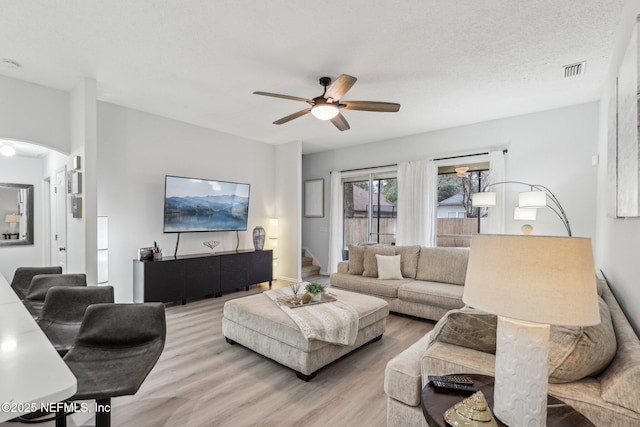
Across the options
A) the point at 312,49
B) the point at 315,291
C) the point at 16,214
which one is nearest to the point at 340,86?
the point at 312,49

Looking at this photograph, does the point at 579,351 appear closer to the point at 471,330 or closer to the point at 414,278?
the point at 471,330

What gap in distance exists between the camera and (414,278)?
4.40m

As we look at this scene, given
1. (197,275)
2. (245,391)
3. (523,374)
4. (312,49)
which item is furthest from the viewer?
(197,275)

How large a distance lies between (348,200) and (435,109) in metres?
2.88

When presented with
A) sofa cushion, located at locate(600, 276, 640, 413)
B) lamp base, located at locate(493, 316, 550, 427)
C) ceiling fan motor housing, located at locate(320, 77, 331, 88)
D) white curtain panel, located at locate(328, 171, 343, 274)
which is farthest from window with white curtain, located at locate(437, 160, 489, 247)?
lamp base, located at locate(493, 316, 550, 427)

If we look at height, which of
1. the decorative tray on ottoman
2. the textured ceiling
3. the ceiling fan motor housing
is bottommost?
the decorative tray on ottoman

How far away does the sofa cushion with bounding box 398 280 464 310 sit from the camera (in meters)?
3.53

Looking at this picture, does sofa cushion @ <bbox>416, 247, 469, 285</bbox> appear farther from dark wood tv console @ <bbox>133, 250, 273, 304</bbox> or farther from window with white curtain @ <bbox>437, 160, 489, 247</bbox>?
dark wood tv console @ <bbox>133, 250, 273, 304</bbox>

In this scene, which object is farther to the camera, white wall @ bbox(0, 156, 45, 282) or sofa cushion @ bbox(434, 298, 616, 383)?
white wall @ bbox(0, 156, 45, 282)

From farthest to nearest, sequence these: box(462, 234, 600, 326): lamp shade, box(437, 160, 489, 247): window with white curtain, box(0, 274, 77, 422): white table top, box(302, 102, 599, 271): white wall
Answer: box(437, 160, 489, 247): window with white curtain < box(302, 102, 599, 271): white wall < box(462, 234, 600, 326): lamp shade < box(0, 274, 77, 422): white table top

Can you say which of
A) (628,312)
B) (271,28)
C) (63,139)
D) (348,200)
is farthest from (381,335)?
(63,139)

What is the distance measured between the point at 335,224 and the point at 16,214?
581 cm

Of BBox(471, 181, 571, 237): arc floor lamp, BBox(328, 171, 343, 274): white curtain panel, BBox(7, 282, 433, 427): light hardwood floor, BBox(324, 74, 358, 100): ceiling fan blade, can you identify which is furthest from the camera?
BBox(328, 171, 343, 274): white curtain panel

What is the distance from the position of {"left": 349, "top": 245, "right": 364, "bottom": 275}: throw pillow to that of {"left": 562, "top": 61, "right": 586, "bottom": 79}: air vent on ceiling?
3.17 metres
